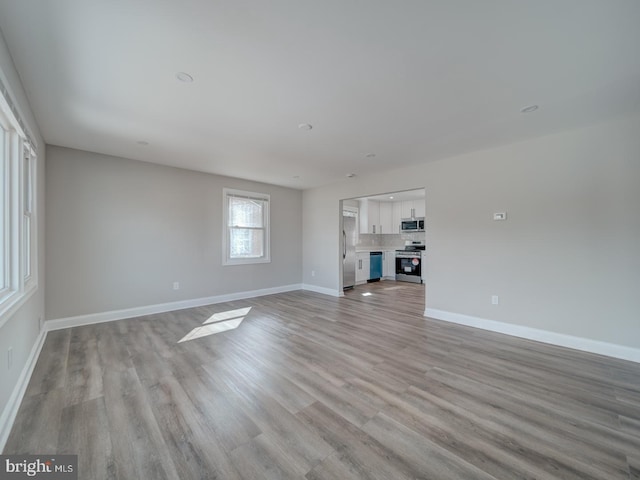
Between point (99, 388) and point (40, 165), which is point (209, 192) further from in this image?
point (99, 388)

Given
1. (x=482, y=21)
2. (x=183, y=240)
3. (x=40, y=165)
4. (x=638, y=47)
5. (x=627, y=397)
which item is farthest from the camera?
(x=183, y=240)

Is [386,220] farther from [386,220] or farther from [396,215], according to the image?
[396,215]

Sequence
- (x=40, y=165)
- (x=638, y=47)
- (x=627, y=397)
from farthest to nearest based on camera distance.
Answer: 1. (x=40, y=165)
2. (x=627, y=397)
3. (x=638, y=47)

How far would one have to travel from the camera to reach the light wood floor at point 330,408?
148 cm

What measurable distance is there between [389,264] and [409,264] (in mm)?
725

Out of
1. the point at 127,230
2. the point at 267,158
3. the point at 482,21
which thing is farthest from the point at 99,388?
the point at 482,21

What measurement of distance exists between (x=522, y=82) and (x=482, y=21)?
0.92m

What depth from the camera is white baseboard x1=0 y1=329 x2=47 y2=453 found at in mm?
1644

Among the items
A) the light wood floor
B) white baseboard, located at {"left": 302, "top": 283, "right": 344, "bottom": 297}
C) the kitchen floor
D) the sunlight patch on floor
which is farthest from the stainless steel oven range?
the sunlight patch on floor

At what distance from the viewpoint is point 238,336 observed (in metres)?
3.42

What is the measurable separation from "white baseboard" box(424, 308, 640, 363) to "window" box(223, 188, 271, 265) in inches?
151

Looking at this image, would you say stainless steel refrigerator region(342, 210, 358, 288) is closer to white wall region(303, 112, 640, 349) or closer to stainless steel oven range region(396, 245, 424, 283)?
stainless steel oven range region(396, 245, 424, 283)

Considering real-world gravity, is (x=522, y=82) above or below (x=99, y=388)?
above

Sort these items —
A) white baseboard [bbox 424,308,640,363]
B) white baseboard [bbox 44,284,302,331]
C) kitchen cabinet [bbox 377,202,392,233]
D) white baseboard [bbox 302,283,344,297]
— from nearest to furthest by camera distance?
1. white baseboard [bbox 424,308,640,363]
2. white baseboard [bbox 44,284,302,331]
3. white baseboard [bbox 302,283,344,297]
4. kitchen cabinet [bbox 377,202,392,233]
